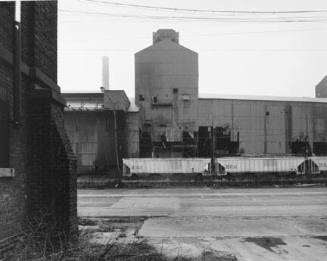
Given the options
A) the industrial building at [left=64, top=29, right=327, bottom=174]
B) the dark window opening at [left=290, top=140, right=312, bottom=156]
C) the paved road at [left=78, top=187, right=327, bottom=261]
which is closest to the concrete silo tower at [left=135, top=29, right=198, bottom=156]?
the industrial building at [left=64, top=29, right=327, bottom=174]

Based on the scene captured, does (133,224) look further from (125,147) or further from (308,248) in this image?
(125,147)

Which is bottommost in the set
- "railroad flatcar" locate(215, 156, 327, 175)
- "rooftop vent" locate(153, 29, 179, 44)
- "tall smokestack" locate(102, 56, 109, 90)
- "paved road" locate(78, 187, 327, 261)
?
"paved road" locate(78, 187, 327, 261)

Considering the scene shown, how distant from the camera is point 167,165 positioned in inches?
1425

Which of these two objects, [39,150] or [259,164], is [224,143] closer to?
[259,164]

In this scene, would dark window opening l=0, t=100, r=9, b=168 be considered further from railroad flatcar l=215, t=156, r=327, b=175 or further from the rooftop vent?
A: the rooftop vent

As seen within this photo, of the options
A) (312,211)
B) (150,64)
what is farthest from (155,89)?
(312,211)

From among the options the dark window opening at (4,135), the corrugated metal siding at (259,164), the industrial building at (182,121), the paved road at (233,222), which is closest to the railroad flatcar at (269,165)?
the corrugated metal siding at (259,164)

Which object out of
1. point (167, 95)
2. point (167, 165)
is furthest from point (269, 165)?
point (167, 95)

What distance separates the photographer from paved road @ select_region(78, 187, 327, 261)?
10617 millimetres

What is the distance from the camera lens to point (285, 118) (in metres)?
48.7

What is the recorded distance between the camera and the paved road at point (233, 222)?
34.8 feet

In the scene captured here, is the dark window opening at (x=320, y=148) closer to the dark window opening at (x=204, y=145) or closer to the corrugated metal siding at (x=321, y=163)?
the corrugated metal siding at (x=321, y=163)

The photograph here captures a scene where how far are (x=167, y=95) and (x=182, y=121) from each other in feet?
9.66

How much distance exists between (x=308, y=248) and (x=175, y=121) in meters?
35.8
